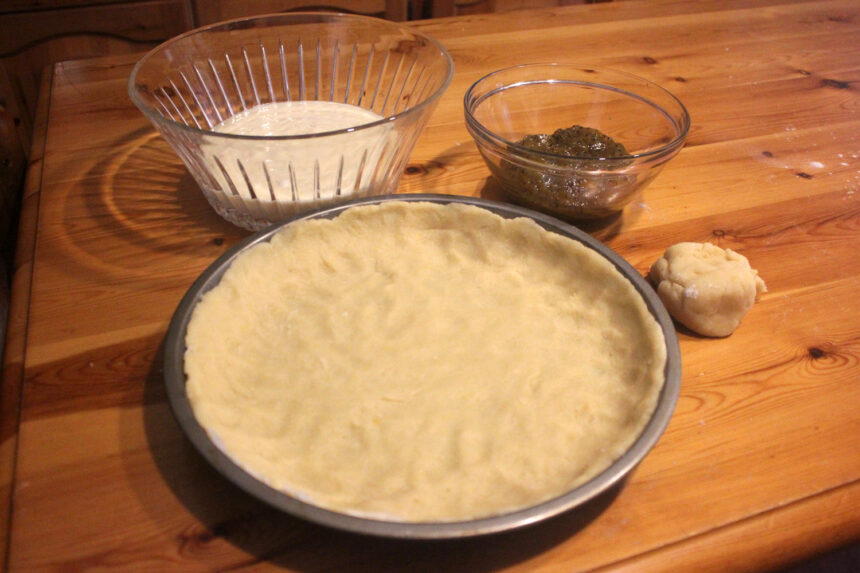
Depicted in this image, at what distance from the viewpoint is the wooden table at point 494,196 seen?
59 centimetres

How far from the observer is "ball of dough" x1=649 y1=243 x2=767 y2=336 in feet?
2.61

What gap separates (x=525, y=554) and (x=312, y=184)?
58cm

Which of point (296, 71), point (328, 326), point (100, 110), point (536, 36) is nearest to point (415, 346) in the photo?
point (328, 326)

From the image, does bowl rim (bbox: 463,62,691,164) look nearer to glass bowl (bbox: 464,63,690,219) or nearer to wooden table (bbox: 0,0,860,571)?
glass bowl (bbox: 464,63,690,219)

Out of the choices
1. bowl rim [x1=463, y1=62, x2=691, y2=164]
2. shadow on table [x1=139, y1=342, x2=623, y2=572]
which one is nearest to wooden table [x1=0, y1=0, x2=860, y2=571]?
shadow on table [x1=139, y1=342, x2=623, y2=572]

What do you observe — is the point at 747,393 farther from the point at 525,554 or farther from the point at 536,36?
the point at 536,36

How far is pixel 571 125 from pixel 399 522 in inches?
35.2

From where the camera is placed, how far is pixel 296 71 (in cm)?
124

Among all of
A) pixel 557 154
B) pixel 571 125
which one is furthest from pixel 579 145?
pixel 571 125

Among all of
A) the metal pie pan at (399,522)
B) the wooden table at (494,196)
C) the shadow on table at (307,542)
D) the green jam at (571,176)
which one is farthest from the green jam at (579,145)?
the shadow on table at (307,542)

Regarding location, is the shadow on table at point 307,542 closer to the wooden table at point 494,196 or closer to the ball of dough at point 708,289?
the wooden table at point 494,196

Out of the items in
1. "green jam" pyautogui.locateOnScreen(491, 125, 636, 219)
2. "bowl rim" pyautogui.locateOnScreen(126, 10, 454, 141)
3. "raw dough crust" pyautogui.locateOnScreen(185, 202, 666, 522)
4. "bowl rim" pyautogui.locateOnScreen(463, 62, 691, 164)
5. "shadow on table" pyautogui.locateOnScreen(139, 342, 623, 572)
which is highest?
"bowl rim" pyautogui.locateOnScreen(126, 10, 454, 141)

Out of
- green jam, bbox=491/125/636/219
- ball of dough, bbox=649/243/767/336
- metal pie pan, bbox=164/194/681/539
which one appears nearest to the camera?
metal pie pan, bbox=164/194/681/539

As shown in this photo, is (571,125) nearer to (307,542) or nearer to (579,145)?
(579,145)
